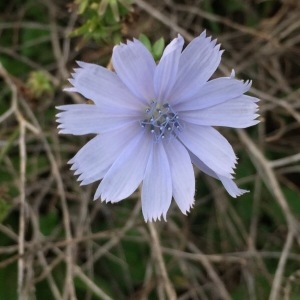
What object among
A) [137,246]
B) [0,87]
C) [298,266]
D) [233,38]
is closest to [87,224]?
[137,246]

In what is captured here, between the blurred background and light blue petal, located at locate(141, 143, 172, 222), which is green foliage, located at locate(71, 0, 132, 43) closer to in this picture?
light blue petal, located at locate(141, 143, 172, 222)

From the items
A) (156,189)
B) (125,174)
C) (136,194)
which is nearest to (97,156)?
(125,174)

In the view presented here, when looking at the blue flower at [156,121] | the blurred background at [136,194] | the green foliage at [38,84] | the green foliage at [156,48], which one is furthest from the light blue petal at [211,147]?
the green foliage at [38,84]

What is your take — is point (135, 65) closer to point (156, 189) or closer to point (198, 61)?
point (198, 61)

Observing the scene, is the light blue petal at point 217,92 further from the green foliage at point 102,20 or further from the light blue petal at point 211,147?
the green foliage at point 102,20

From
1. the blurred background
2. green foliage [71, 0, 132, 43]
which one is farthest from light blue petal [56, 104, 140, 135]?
the blurred background
